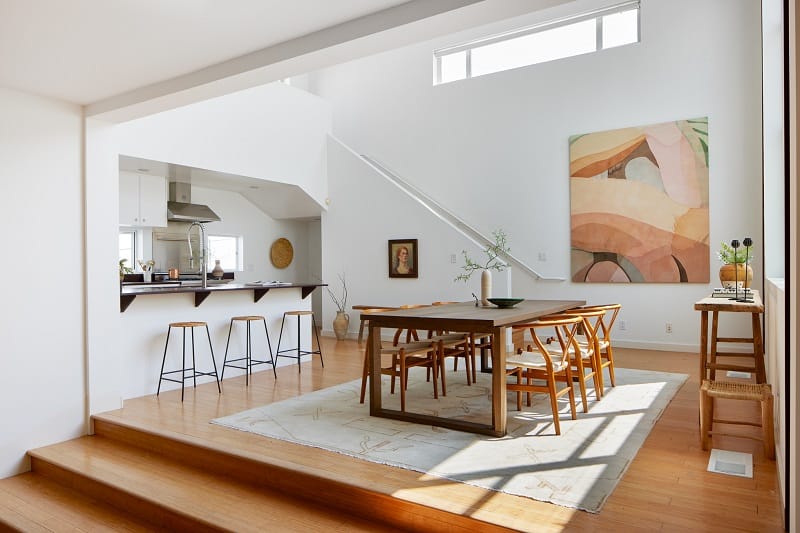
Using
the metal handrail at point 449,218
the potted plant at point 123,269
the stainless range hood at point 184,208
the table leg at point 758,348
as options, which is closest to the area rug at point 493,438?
the table leg at point 758,348

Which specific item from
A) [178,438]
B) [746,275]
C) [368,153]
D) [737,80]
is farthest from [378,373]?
[368,153]

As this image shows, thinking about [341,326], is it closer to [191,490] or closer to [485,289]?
[485,289]

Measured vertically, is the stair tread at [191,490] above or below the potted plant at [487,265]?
below

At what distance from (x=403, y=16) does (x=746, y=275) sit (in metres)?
3.44

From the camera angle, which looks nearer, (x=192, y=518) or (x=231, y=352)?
→ (x=192, y=518)

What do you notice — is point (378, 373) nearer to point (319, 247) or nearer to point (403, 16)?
point (403, 16)

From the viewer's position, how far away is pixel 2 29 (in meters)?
2.89

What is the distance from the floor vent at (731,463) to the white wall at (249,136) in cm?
642

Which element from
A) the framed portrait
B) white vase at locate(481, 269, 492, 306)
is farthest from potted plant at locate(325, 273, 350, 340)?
white vase at locate(481, 269, 492, 306)

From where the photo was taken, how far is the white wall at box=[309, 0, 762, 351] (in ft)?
22.3

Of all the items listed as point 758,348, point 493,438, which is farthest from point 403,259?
point 758,348

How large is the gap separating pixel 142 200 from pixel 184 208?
80 cm

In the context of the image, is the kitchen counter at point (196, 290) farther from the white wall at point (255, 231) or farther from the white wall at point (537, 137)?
the white wall at point (255, 231)

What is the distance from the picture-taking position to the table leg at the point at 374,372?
4133 mm
